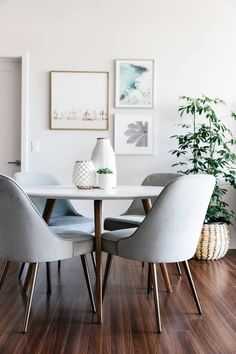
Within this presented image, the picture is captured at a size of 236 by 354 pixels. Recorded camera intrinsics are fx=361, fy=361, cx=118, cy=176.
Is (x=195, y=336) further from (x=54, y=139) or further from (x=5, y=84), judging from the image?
(x=5, y=84)

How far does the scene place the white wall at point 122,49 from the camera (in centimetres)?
371

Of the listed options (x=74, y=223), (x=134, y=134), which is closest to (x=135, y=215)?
(x=74, y=223)

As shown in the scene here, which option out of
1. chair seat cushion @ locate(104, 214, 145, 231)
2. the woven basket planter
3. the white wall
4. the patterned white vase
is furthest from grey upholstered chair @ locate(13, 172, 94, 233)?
the woven basket planter

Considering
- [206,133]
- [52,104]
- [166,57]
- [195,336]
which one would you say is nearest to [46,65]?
[52,104]

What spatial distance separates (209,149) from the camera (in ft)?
11.7

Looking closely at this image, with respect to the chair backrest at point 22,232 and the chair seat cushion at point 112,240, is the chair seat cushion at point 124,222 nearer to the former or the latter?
the chair seat cushion at point 112,240

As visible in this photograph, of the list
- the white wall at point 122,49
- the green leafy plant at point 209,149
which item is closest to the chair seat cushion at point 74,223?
the white wall at point 122,49

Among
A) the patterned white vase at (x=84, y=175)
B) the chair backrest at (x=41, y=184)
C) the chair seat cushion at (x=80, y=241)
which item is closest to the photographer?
the chair seat cushion at (x=80, y=241)

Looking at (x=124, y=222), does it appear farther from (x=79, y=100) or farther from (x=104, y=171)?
(x=79, y=100)

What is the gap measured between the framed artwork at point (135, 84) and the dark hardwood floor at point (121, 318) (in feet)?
5.85

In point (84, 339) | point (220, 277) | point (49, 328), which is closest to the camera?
point (84, 339)

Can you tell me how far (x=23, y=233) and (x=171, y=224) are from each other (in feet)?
2.35

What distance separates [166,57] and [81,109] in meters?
1.04

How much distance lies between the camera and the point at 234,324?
1938 millimetres
